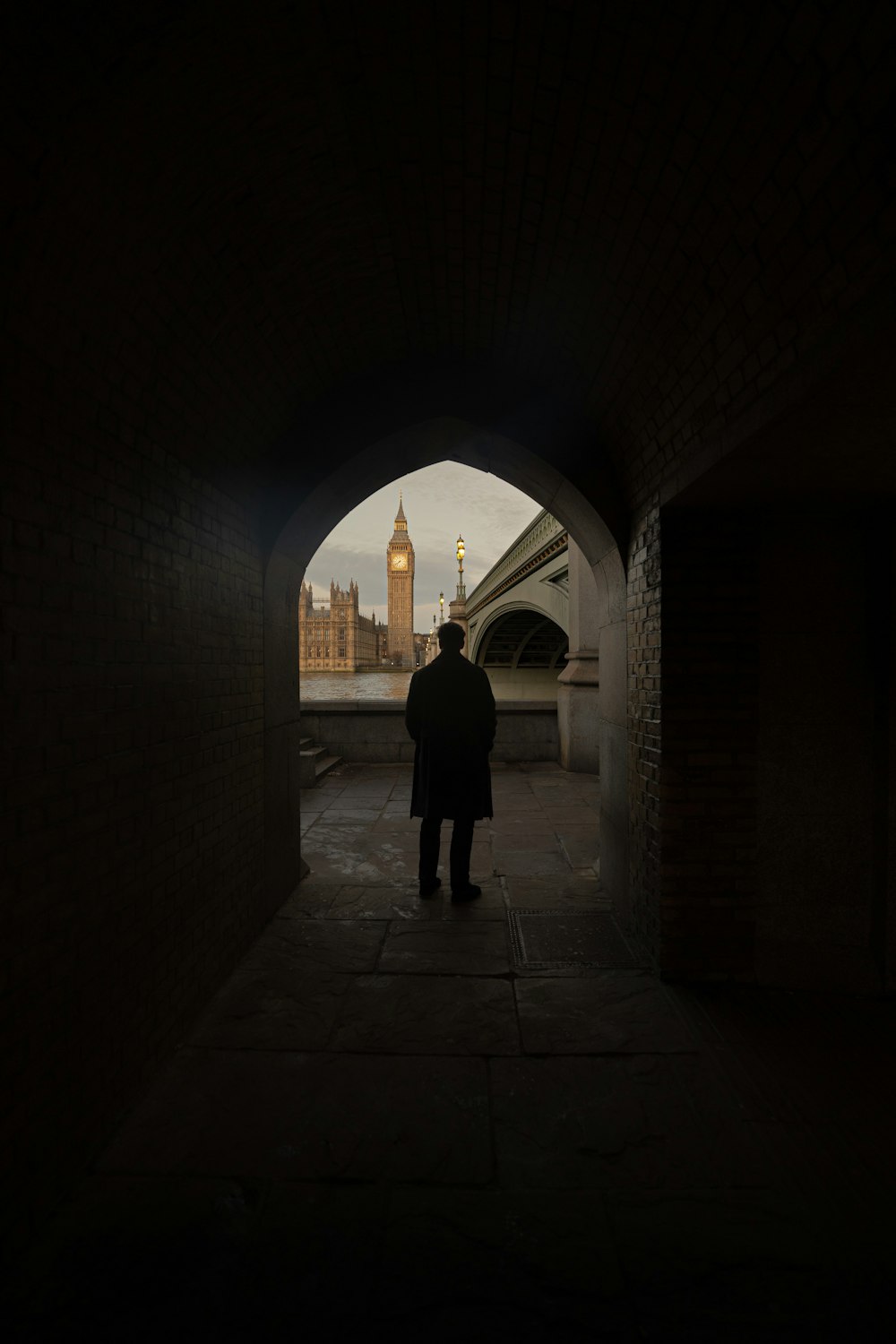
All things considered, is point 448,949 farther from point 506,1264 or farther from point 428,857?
point 506,1264

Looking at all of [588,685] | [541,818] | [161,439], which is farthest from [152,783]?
[588,685]

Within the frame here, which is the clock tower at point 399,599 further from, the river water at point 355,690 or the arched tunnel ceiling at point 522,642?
the arched tunnel ceiling at point 522,642

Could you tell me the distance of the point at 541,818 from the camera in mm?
7047

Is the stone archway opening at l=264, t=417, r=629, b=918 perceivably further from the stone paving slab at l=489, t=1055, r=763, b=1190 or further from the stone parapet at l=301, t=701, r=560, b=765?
the stone parapet at l=301, t=701, r=560, b=765

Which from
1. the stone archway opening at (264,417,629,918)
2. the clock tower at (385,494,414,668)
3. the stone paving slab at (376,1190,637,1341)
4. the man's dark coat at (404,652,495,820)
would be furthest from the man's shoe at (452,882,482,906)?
the clock tower at (385,494,414,668)

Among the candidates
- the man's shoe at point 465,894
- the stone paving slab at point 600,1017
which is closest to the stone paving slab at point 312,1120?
the stone paving slab at point 600,1017

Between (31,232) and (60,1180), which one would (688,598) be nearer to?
(31,232)

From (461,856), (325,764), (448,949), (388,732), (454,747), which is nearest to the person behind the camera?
(448,949)

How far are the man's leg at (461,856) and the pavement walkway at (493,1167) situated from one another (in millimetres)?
869

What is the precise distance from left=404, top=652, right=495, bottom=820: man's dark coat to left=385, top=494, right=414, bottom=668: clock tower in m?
104

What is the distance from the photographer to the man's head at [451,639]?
15.6 feet

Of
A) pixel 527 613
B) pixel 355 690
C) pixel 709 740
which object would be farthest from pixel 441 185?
pixel 355 690

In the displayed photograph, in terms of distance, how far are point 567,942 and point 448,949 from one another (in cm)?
78

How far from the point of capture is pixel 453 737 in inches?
182
